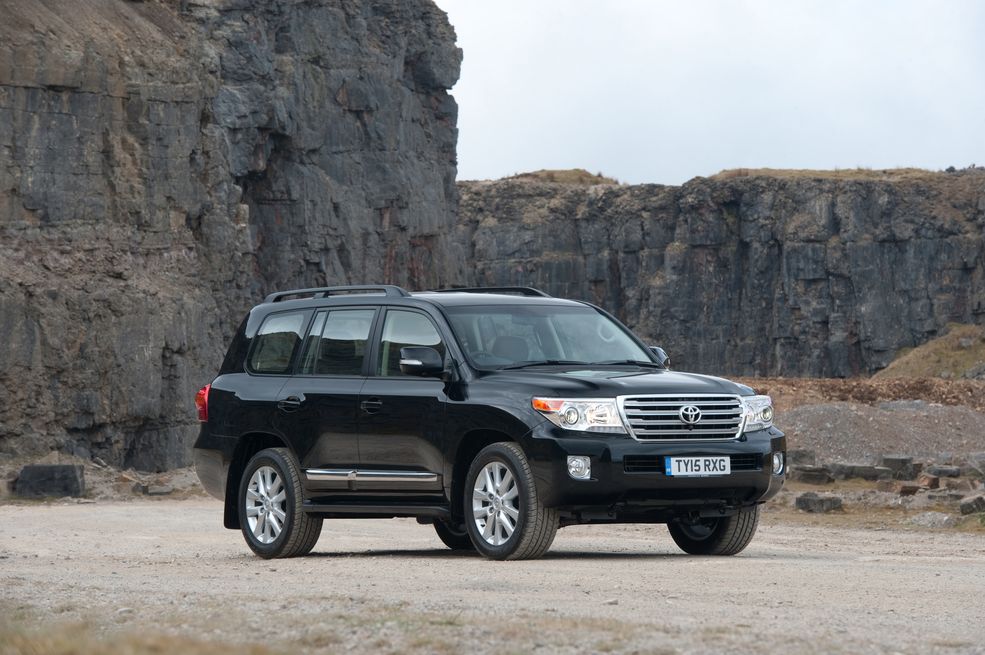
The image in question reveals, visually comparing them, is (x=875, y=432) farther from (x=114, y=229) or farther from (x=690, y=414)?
(x=690, y=414)

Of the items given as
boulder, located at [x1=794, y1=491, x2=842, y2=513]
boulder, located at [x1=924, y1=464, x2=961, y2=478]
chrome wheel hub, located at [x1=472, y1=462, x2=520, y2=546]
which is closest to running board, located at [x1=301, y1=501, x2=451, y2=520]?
chrome wheel hub, located at [x1=472, y1=462, x2=520, y2=546]

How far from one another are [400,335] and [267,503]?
193cm

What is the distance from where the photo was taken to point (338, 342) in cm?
1363

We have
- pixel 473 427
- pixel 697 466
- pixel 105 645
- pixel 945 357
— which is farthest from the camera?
pixel 945 357

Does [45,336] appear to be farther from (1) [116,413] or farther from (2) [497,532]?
(2) [497,532]

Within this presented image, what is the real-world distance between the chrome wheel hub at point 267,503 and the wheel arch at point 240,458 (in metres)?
Result: 0.36

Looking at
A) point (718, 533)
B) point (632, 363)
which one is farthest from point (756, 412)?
point (718, 533)

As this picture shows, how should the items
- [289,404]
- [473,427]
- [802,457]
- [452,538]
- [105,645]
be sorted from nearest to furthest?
[105,645] → [473,427] → [289,404] → [452,538] → [802,457]

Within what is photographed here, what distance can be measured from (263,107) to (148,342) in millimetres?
16490

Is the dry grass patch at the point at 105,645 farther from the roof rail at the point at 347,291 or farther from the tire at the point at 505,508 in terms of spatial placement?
the roof rail at the point at 347,291

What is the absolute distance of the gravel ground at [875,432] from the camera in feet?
115

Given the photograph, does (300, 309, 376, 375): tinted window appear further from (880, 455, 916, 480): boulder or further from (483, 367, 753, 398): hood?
(880, 455, 916, 480): boulder

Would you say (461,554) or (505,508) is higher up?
(505,508)

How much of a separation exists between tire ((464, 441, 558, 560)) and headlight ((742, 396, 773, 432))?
1.72 metres
